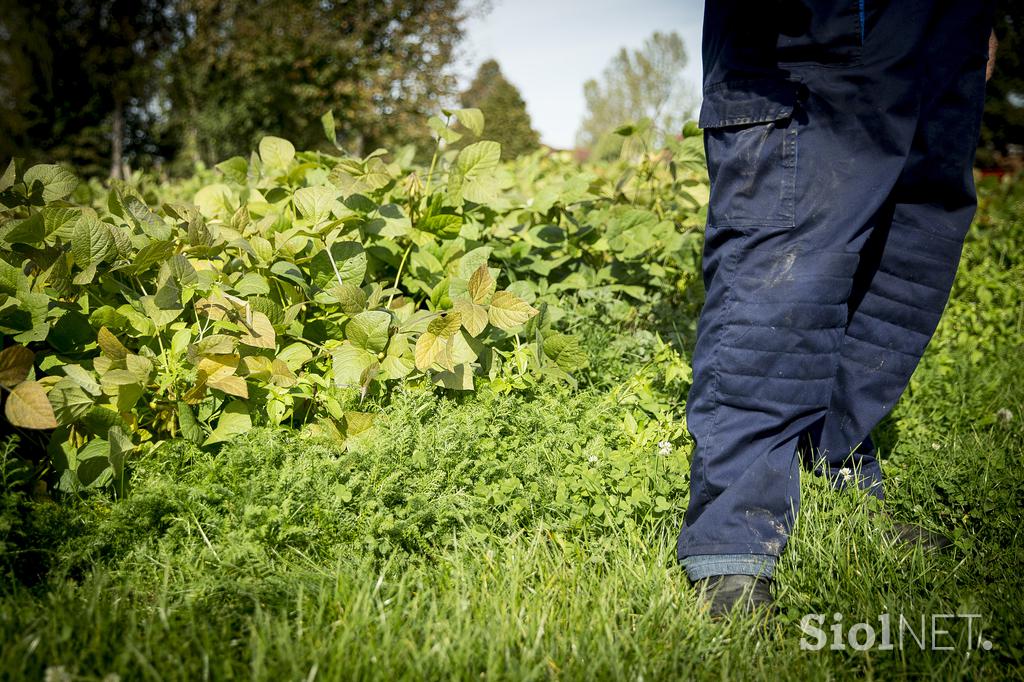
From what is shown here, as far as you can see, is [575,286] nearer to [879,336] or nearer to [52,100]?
[879,336]

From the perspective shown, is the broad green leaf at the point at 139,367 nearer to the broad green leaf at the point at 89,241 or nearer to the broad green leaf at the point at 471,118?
the broad green leaf at the point at 89,241

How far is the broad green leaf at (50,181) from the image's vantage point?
1.81 m

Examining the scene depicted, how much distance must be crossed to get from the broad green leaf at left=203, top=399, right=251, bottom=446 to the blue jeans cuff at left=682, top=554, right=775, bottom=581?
3.58ft

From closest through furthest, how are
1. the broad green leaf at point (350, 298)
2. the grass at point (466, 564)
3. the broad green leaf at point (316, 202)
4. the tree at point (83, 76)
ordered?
1. the grass at point (466, 564)
2. the broad green leaf at point (350, 298)
3. the broad green leaf at point (316, 202)
4. the tree at point (83, 76)

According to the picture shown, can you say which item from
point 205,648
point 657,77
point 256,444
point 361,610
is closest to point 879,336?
point 361,610

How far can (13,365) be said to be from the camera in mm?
1494

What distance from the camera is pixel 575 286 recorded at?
8.48 feet

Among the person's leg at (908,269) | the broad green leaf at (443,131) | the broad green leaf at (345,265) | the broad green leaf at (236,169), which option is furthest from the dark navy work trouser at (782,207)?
the broad green leaf at (236,169)

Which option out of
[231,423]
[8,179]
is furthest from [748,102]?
[8,179]

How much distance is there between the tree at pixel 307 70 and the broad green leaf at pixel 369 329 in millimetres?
10955

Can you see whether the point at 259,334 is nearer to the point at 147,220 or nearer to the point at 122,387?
the point at 122,387

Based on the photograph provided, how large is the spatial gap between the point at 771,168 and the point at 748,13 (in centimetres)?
34

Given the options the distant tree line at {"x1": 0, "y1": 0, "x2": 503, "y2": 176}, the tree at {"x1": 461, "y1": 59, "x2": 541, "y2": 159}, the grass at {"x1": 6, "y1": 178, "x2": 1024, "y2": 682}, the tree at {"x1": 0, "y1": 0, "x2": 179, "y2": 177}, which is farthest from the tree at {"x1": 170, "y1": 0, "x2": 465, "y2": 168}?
the grass at {"x1": 6, "y1": 178, "x2": 1024, "y2": 682}

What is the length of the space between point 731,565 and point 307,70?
A: 1275 cm
